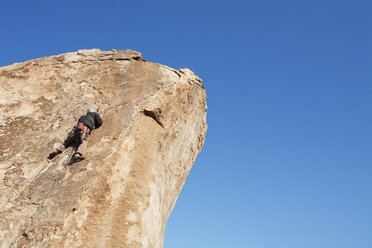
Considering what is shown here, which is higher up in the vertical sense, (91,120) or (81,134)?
(91,120)

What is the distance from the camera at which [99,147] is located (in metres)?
5.65

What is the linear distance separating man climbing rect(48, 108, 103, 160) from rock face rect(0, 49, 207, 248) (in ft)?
0.44

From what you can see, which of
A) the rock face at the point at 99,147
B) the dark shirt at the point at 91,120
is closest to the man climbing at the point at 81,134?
the dark shirt at the point at 91,120

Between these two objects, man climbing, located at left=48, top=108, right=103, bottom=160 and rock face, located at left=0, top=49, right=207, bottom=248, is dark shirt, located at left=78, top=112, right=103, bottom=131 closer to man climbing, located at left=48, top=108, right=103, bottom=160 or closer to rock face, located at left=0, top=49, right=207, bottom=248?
man climbing, located at left=48, top=108, right=103, bottom=160

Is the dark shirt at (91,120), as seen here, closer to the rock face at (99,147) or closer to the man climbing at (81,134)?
the man climbing at (81,134)

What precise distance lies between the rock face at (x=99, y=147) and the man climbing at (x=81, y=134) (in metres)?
0.14

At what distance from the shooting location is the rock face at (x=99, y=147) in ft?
15.6

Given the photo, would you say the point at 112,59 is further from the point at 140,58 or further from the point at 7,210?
the point at 7,210

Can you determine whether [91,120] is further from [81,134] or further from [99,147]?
[99,147]

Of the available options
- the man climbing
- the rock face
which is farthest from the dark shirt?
the rock face

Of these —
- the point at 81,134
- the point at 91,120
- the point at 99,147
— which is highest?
the point at 91,120

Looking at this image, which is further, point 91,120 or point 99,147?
point 91,120

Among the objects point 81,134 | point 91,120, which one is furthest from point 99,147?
point 91,120

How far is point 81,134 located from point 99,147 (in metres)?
0.41
